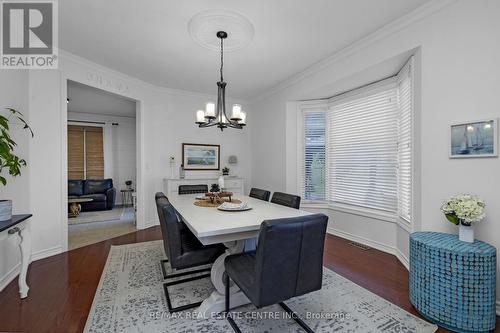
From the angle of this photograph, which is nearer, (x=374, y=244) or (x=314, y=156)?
(x=374, y=244)

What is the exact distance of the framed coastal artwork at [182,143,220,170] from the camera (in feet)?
16.4

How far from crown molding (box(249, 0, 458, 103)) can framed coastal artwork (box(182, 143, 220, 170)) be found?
2.16 metres

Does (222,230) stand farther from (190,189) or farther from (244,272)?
(190,189)

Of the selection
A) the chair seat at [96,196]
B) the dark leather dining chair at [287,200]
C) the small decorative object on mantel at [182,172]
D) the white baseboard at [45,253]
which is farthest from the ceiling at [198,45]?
the chair seat at [96,196]

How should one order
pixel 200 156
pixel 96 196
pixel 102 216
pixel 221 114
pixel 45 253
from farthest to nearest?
pixel 96 196, pixel 102 216, pixel 200 156, pixel 45 253, pixel 221 114

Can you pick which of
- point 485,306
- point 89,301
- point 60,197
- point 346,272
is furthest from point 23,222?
point 485,306

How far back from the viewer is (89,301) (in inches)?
80.9

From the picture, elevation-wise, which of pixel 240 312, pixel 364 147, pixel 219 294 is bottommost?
pixel 240 312

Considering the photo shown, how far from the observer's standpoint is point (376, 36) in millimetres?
2719

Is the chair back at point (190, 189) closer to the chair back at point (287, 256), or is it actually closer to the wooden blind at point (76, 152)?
the chair back at point (287, 256)

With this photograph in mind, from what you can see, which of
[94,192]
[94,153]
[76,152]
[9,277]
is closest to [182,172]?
[9,277]

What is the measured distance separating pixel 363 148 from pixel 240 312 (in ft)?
9.65

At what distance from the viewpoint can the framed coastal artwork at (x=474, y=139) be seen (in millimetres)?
1854

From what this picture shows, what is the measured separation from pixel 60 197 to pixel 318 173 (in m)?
4.07
